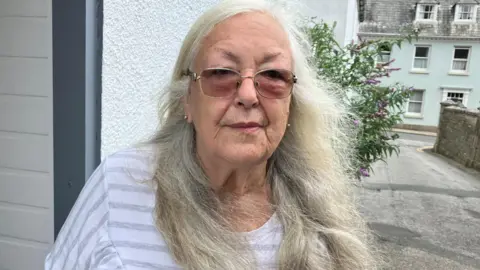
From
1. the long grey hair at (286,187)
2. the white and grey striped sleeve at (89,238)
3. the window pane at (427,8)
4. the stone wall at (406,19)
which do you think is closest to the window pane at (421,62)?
the stone wall at (406,19)

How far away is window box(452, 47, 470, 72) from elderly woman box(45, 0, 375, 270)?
25.4 meters

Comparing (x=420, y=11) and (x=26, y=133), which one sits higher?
(x=420, y=11)

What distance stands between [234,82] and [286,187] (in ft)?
1.25

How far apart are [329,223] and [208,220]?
0.36 metres

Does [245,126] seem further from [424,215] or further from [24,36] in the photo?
[424,215]

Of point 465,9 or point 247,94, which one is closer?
point 247,94

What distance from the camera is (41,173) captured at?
2.05 m

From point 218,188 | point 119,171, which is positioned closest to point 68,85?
point 119,171

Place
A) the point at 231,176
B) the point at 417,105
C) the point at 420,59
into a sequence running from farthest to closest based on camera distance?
the point at 417,105, the point at 420,59, the point at 231,176

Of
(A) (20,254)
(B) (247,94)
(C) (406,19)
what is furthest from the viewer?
(C) (406,19)

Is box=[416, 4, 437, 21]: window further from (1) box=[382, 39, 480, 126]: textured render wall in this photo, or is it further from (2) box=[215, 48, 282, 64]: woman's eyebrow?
(2) box=[215, 48, 282, 64]: woman's eyebrow

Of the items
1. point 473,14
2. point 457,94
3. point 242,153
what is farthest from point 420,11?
point 242,153

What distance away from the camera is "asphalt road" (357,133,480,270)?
4840 millimetres

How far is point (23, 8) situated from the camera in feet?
6.38
